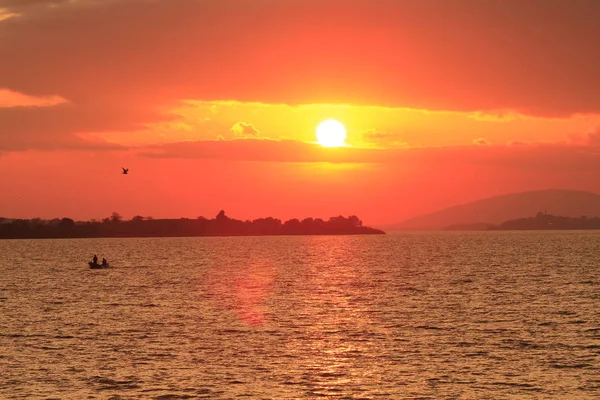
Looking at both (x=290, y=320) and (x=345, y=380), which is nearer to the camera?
(x=345, y=380)

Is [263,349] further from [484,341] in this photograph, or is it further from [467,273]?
[467,273]

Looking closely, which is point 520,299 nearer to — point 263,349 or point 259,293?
point 259,293

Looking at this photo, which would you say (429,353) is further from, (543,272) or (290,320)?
(543,272)

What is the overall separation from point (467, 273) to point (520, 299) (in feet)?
176

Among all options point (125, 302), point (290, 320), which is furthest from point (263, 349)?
point (125, 302)

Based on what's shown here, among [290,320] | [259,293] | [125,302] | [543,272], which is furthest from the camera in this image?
[543,272]

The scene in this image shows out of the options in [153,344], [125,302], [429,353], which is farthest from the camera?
[125,302]

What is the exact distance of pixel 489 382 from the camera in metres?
46.8

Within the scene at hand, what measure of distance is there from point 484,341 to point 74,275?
10652 centimetres

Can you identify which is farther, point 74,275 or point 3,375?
point 74,275

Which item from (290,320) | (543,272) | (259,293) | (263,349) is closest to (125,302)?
(259,293)

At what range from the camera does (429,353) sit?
186ft

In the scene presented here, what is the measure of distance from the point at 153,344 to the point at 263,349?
9407 mm

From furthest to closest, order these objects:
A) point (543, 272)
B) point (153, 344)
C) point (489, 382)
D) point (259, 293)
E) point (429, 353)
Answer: point (543, 272) → point (259, 293) → point (153, 344) → point (429, 353) → point (489, 382)
